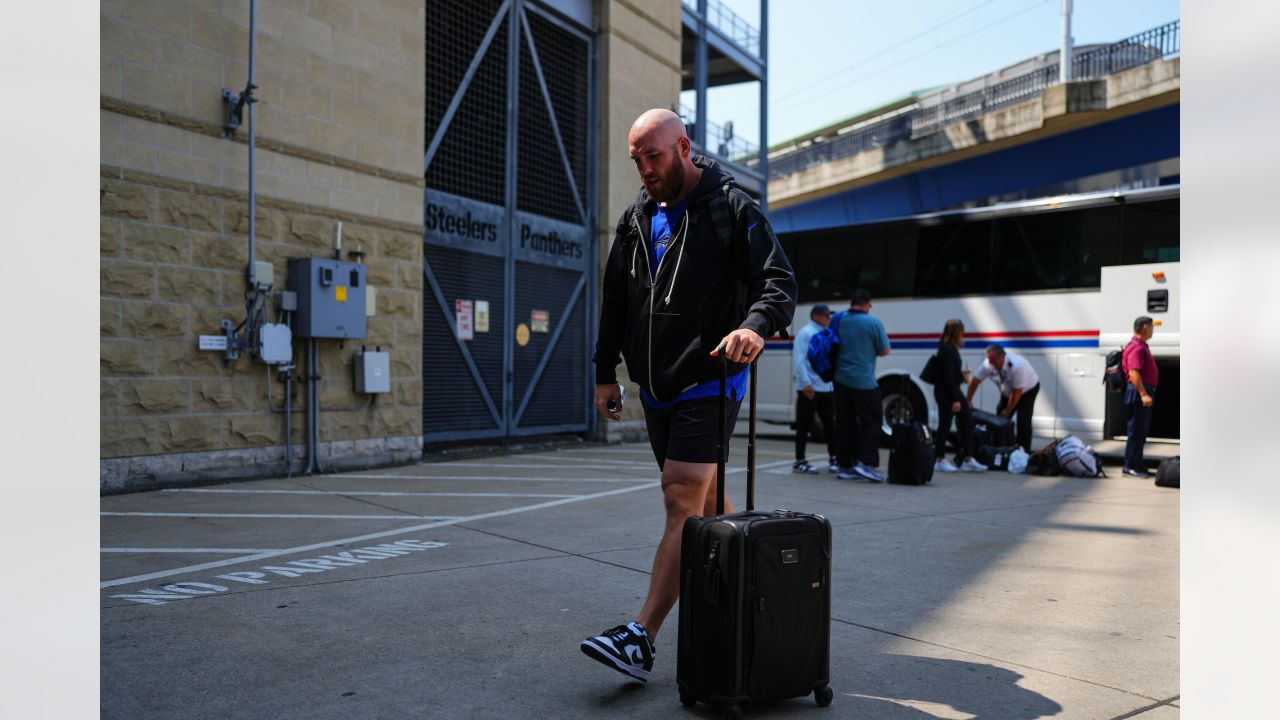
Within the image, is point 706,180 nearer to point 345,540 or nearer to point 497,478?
point 345,540

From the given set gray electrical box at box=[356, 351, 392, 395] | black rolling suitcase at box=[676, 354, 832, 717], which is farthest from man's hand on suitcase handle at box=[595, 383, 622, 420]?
gray electrical box at box=[356, 351, 392, 395]

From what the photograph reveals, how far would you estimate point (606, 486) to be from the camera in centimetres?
872

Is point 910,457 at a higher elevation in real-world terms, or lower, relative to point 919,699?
higher

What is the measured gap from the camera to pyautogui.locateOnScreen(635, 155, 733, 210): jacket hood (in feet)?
11.4

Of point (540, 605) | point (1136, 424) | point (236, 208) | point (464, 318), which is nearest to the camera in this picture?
point (540, 605)

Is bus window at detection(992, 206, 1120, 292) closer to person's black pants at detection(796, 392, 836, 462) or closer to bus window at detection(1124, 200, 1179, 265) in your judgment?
bus window at detection(1124, 200, 1179, 265)

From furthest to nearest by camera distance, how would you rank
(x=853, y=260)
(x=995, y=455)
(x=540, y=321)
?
(x=853, y=260)
(x=540, y=321)
(x=995, y=455)

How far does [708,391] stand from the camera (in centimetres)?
338

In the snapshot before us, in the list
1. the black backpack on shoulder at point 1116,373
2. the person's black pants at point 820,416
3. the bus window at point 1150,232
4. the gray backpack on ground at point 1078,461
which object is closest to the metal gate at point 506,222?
the person's black pants at point 820,416

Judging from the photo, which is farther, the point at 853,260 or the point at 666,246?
the point at 853,260

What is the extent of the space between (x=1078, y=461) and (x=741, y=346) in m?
8.88

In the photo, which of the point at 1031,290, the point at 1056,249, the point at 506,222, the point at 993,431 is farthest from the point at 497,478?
the point at 1056,249

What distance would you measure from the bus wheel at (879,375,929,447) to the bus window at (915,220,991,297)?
1.45m
